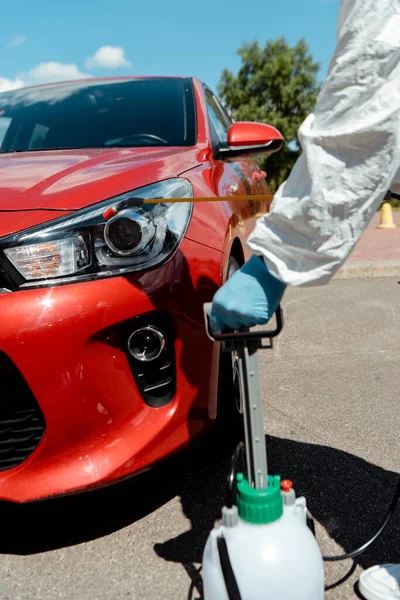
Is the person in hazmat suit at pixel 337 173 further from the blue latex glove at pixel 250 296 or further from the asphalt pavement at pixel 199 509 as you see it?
the asphalt pavement at pixel 199 509

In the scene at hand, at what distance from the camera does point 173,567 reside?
172 centimetres

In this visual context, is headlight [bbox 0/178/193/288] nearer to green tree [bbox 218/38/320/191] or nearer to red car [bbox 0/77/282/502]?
red car [bbox 0/77/282/502]

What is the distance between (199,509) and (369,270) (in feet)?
14.1

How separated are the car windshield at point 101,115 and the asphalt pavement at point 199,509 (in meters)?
1.33

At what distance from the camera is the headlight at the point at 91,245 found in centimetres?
163

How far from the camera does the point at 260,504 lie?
4.27 feet

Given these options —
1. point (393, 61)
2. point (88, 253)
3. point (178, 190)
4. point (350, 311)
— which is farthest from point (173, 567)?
point (350, 311)

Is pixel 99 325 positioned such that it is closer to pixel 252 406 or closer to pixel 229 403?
pixel 252 406

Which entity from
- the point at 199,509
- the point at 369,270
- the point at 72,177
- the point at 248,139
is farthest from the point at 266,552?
the point at 369,270

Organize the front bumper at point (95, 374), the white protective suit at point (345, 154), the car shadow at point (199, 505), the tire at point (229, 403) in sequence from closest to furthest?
the white protective suit at point (345, 154), the front bumper at point (95, 374), the car shadow at point (199, 505), the tire at point (229, 403)

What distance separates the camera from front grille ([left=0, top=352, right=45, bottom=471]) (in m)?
1.59

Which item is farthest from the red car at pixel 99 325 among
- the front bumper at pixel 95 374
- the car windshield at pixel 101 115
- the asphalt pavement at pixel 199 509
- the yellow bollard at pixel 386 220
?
the yellow bollard at pixel 386 220

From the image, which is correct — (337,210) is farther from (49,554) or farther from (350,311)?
(350,311)

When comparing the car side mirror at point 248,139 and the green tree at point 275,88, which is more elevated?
the car side mirror at point 248,139
